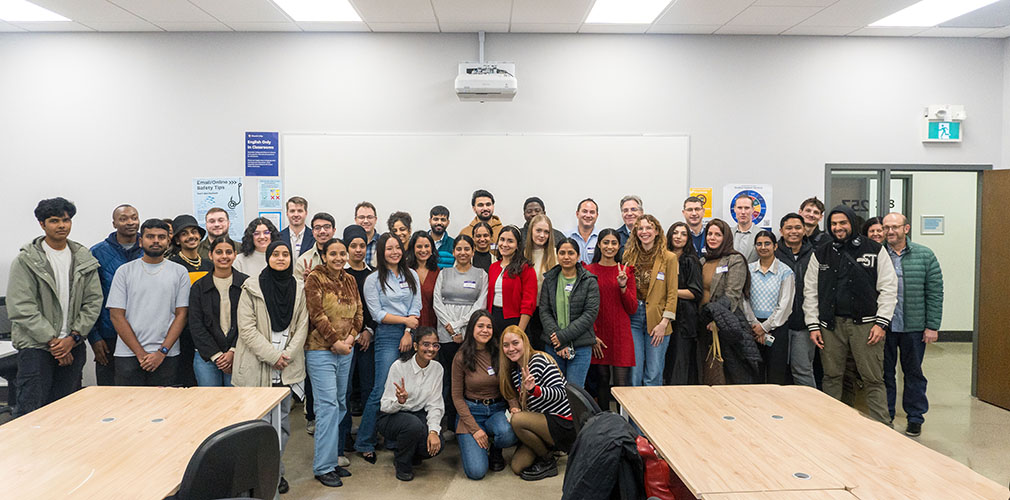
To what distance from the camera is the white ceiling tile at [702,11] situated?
15.0ft

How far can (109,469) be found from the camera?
6.85 ft

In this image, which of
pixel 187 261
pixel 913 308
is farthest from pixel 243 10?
pixel 913 308

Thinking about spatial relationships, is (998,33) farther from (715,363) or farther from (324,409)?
(324,409)

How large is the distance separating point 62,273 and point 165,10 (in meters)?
2.26

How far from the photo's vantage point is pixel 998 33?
5.35m

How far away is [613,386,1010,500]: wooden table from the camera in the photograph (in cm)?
198

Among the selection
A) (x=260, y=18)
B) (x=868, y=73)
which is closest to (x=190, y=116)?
(x=260, y=18)

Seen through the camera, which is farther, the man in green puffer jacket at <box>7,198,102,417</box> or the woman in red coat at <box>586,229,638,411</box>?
the woman in red coat at <box>586,229,638,411</box>

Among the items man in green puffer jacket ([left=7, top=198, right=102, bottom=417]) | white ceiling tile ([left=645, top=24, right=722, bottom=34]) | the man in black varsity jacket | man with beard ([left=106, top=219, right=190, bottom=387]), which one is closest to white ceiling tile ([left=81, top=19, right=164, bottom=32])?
man in green puffer jacket ([left=7, top=198, right=102, bottom=417])

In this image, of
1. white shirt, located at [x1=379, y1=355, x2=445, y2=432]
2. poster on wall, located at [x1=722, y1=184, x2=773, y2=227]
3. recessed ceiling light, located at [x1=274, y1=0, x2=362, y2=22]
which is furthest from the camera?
poster on wall, located at [x1=722, y1=184, x2=773, y2=227]

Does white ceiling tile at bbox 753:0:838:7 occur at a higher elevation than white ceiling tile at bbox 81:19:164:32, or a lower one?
higher

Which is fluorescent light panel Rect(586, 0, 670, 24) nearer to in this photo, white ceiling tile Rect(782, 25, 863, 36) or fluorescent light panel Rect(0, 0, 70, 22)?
white ceiling tile Rect(782, 25, 863, 36)

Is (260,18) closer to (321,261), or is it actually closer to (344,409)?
(321,261)

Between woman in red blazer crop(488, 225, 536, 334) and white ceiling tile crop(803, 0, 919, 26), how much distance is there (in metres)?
3.16
